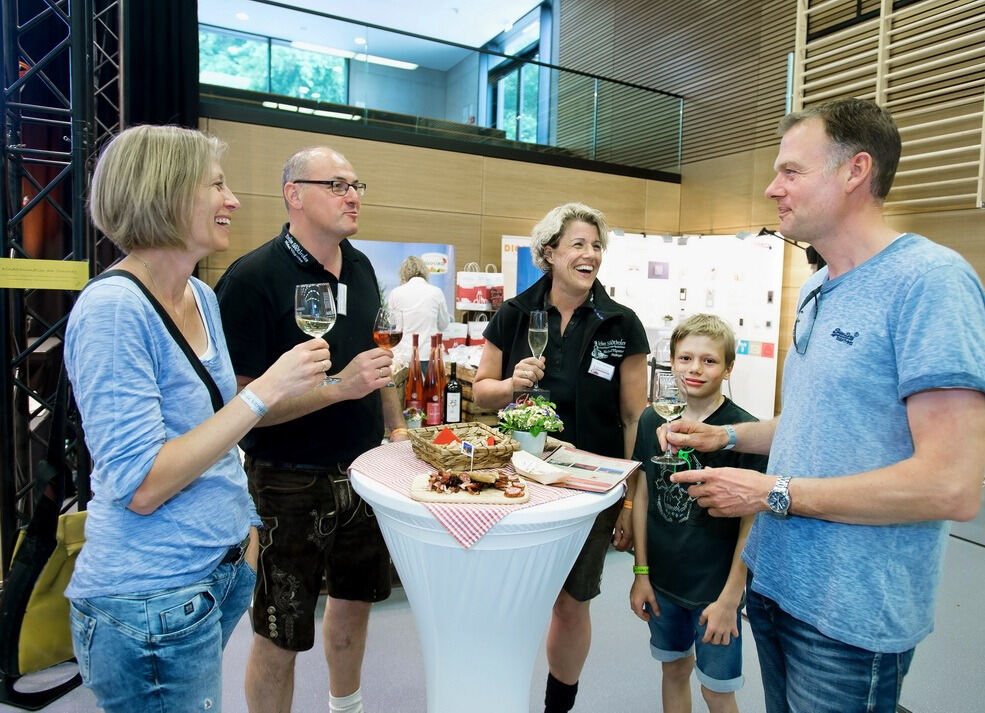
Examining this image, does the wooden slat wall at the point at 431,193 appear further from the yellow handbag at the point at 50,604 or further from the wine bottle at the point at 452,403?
the yellow handbag at the point at 50,604

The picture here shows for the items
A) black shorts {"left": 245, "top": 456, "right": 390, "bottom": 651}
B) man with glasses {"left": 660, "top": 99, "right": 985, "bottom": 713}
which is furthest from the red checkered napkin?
man with glasses {"left": 660, "top": 99, "right": 985, "bottom": 713}

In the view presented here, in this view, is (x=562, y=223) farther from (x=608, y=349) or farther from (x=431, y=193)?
(x=431, y=193)

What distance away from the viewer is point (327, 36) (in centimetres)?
644

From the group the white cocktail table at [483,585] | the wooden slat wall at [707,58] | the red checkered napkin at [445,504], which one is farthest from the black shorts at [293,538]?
the wooden slat wall at [707,58]

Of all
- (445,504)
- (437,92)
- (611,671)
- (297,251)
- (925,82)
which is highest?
(437,92)

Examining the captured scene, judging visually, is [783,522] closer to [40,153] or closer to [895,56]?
[40,153]

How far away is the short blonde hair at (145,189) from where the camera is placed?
1243 mm

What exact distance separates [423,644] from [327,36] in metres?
6.30

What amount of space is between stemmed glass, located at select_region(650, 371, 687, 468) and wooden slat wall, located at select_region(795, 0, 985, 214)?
4486mm

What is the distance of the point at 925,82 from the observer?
17.5ft

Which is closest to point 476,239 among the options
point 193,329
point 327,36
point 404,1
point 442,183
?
point 442,183

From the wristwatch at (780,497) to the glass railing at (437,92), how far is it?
250 inches

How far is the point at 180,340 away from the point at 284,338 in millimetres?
746

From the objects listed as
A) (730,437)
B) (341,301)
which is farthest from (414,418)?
(730,437)
